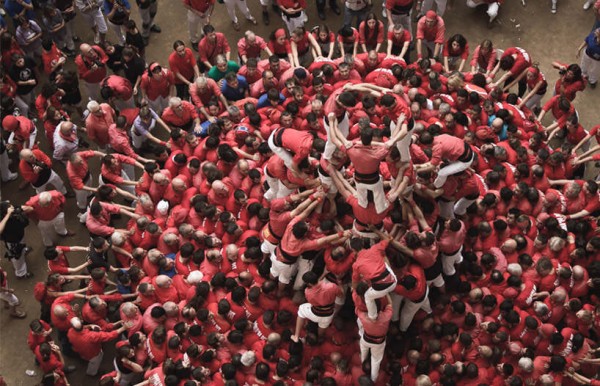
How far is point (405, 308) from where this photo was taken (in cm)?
1207

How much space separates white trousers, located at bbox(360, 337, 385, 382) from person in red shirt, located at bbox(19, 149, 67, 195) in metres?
7.29

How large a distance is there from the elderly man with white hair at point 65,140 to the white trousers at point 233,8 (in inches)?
210

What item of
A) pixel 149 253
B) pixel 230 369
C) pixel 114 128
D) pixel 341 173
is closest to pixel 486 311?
pixel 341 173

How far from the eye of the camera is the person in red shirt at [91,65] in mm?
15766

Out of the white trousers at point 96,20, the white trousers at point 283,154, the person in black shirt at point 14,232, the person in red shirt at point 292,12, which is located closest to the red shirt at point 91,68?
the white trousers at point 96,20

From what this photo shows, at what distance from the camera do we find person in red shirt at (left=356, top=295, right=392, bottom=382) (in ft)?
35.8

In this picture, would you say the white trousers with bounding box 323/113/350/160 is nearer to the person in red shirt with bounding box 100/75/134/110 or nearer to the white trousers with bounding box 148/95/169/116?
the white trousers with bounding box 148/95/169/116

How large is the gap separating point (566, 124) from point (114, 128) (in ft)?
30.1

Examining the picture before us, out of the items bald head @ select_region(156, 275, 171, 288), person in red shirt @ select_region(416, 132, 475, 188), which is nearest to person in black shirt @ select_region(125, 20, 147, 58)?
bald head @ select_region(156, 275, 171, 288)

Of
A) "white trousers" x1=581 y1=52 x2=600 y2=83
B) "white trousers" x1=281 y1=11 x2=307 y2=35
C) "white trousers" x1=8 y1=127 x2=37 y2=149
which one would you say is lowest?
"white trousers" x1=8 y1=127 x2=37 y2=149

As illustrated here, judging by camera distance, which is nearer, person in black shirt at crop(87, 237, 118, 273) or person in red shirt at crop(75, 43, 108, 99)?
person in black shirt at crop(87, 237, 118, 273)

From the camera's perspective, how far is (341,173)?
11.5 m

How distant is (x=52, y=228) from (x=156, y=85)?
3705mm

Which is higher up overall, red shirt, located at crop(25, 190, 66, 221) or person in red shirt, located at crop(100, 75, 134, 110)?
person in red shirt, located at crop(100, 75, 134, 110)
